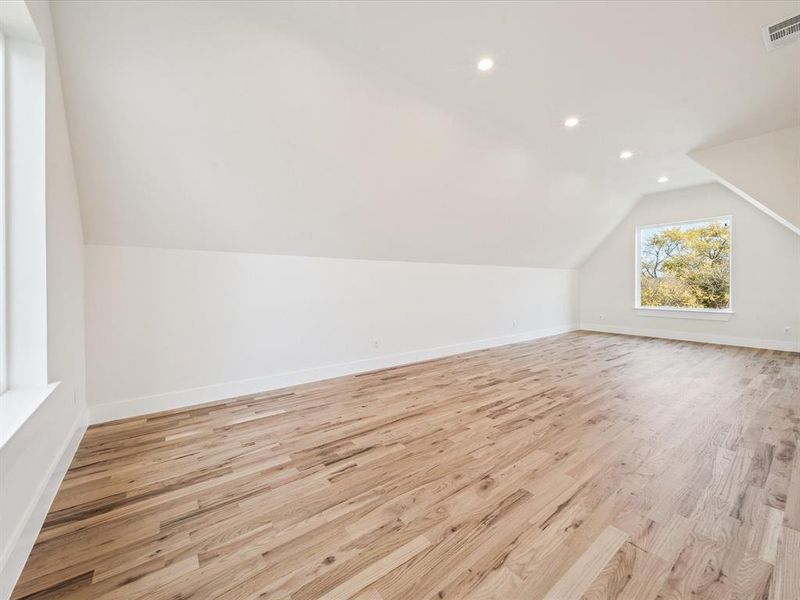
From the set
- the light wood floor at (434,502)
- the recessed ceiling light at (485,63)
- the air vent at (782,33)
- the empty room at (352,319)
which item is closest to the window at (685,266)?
the empty room at (352,319)

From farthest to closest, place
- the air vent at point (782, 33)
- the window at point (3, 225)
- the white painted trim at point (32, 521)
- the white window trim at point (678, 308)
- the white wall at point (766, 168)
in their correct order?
the white window trim at point (678, 308), the white wall at point (766, 168), the air vent at point (782, 33), the window at point (3, 225), the white painted trim at point (32, 521)

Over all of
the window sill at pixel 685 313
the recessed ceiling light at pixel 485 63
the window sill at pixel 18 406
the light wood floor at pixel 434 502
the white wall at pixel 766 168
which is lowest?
the light wood floor at pixel 434 502

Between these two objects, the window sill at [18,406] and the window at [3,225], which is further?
the window at [3,225]

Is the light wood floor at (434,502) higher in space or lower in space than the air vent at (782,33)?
lower

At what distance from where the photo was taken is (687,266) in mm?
5832

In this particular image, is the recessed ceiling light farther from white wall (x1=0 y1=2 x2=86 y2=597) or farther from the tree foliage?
the tree foliage

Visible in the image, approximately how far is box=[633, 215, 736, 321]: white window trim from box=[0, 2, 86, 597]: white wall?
798 cm

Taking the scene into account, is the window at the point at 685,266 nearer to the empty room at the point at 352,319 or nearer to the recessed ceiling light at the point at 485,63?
the empty room at the point at 352,319

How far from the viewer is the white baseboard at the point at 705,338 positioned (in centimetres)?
489

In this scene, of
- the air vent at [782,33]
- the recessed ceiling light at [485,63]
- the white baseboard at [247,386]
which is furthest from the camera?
the white baseboard at [247,386]

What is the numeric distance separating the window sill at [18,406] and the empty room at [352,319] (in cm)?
2

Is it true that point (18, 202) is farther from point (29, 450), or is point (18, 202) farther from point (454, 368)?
point (454, 368)

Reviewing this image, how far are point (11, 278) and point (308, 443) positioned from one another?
1687 millimetres

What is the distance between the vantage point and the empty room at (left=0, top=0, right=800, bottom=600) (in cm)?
124
